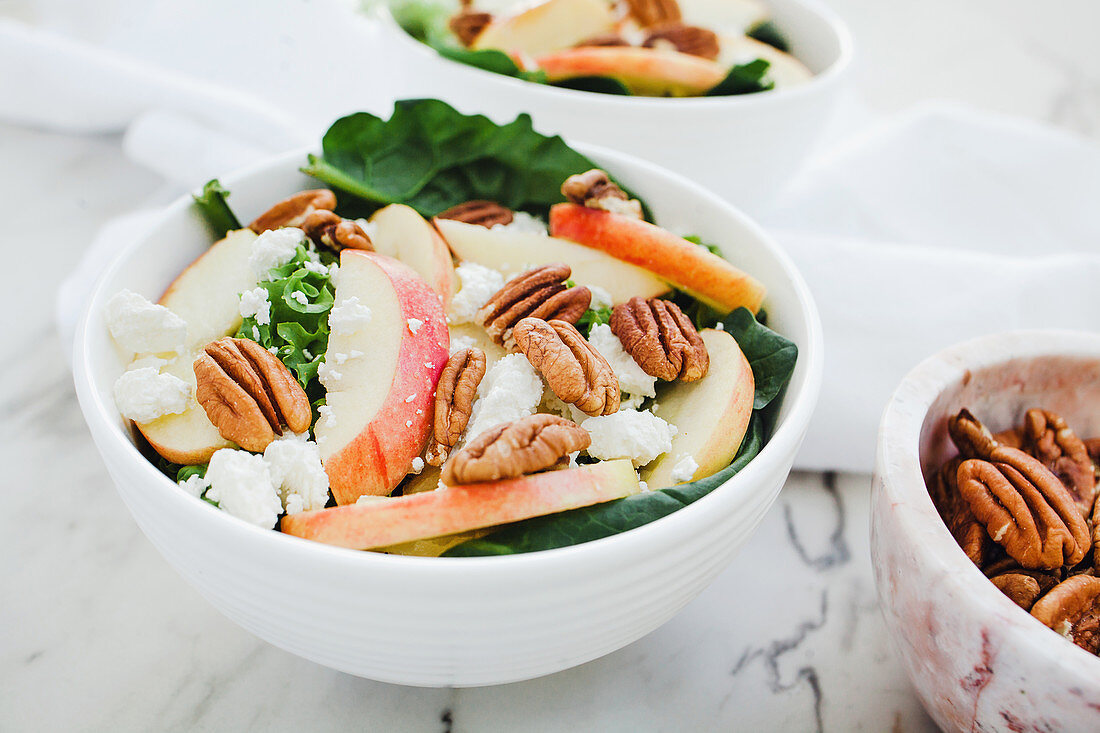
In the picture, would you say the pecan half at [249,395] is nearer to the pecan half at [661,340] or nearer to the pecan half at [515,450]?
the pecan half at [515,450]

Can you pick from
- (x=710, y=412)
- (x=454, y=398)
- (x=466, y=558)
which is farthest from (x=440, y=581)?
(x=710, y=412)

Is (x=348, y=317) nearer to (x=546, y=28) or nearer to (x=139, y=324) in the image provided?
(x=139, y=324)

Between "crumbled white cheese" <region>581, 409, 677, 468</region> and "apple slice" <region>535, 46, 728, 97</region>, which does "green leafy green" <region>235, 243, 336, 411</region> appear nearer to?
"crumbled white cheese" <region>581, 409, 677, 468</region>

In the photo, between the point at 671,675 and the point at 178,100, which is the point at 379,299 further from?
the point at 178,100

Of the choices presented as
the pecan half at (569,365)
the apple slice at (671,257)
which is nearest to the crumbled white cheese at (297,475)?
the pecan half at (569,365)

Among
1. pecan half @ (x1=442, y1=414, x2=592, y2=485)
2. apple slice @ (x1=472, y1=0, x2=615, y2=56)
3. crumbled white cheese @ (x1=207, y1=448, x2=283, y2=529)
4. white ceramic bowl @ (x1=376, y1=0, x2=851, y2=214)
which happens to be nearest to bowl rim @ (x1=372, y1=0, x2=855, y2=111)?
white ceramic bowl @ (x1=376, y1=0, x2=851, y2=214)
